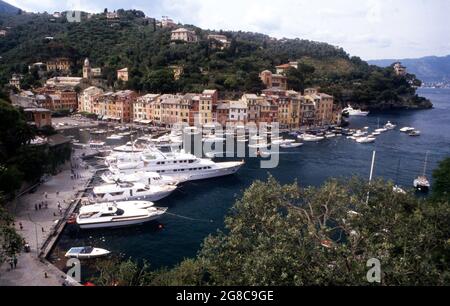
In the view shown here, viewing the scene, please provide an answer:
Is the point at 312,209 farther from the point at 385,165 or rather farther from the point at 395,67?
the point at 395,67

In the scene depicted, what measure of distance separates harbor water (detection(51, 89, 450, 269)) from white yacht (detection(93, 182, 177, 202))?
792 millimetres

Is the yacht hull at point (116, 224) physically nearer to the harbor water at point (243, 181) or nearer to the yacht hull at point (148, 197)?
the harbor water at point (243, 181)

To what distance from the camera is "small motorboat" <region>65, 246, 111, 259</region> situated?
55.4 feet

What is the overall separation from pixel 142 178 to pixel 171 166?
126 inches

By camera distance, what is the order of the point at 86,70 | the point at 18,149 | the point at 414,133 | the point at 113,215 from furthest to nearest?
the point at 86,70 → the point at 414,133 → the point at 18,149 → the point at 113,215

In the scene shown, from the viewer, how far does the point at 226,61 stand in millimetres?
72812

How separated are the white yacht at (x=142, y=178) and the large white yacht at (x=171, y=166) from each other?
1.14 metres

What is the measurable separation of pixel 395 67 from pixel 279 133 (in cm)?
6966

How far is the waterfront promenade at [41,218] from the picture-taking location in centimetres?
1385

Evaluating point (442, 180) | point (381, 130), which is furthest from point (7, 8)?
point (442, 180)

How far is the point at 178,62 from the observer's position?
2736 inches

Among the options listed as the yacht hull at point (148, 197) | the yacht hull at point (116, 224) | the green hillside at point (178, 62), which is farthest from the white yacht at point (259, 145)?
the yacht hull at point (116, 224)

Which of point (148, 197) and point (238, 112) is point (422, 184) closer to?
point (148, 197)
